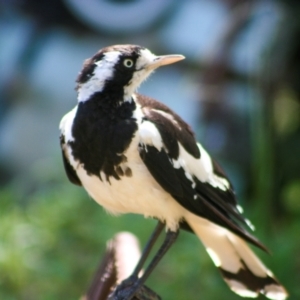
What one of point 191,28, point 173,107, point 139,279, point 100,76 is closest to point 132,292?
point 139,279

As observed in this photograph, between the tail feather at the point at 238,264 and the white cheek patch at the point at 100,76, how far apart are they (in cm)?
60

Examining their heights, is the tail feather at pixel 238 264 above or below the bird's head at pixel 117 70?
below

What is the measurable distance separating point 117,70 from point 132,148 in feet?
0.75

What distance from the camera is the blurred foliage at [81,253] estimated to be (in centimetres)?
Result: 319

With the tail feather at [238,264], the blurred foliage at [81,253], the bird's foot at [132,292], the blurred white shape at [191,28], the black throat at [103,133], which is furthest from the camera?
the blurred white shape at [191,28]

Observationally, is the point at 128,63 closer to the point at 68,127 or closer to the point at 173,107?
the point at 68,127

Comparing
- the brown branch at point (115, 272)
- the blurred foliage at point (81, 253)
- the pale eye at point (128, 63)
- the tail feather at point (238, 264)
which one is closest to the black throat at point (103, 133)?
the pale eye at point (128, 63)

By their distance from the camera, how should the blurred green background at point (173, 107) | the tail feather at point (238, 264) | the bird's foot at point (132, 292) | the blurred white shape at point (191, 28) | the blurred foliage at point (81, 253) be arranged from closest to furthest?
the bird's foot at point (132, 292)
the tail feather at point (238, 264)
the blurred foliage at point (81, 253)
the blurred green background at point (173, 107)
the blurred white shape at point (191, 28)

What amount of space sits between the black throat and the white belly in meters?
0.02

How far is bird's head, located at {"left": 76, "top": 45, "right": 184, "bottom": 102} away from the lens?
7.16 ft

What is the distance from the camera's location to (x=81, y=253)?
354 cm

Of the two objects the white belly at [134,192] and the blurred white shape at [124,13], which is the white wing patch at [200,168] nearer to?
the white belly at [134,192]

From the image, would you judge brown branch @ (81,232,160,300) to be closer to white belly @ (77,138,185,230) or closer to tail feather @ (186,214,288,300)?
white belly @ (77,138,185,230)

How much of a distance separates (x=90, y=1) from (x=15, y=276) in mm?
2160
